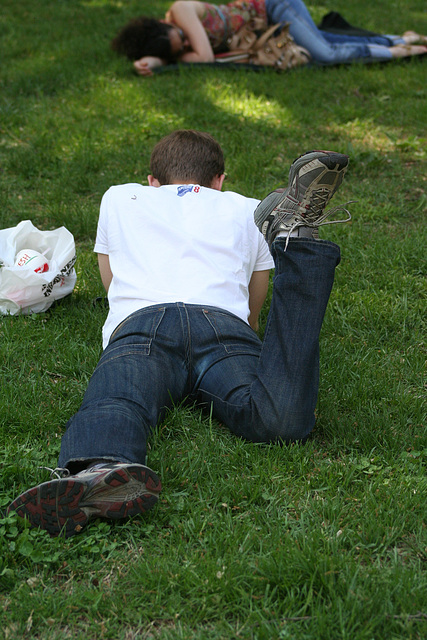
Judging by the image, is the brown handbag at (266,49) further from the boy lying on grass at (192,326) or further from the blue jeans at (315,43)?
the boy lying on grass at (192,326)

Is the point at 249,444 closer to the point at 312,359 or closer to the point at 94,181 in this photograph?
the point at 312,359

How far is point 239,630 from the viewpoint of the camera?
1651 mm

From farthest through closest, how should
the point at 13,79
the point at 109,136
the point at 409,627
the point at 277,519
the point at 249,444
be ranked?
the point at 13,79
the point at 109,136
the point at 249,444
the point at 277,519
the point at 409,627

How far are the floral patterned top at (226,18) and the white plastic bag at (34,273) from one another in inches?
154

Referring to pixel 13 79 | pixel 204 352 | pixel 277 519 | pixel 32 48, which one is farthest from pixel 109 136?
pixel 277 519

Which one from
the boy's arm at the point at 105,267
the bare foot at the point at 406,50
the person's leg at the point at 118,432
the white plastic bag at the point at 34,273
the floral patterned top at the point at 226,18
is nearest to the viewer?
the person's leg at the point at 118,432

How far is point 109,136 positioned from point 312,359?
348 centimetres

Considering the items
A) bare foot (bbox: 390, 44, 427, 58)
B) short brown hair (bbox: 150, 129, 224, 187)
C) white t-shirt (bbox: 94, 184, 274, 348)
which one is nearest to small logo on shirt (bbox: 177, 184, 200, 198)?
Result: white t-shirt (bbox: 94, 184, 274, 348)

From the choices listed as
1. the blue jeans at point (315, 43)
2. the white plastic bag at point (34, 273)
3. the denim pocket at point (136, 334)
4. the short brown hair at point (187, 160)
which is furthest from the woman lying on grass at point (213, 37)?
the denim pocket at point (136, 334)

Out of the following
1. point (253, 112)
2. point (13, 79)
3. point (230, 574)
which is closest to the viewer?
point (230, 574)

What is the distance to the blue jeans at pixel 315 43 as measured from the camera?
654cm

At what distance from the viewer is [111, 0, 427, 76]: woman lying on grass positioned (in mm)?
6375

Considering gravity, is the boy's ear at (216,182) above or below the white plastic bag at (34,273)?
above

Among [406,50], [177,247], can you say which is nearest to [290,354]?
[177,247]
